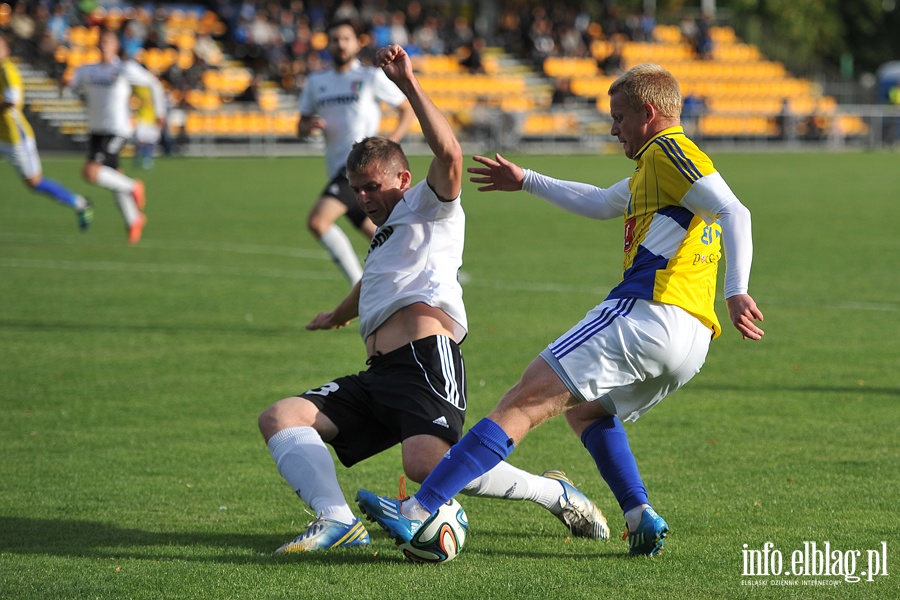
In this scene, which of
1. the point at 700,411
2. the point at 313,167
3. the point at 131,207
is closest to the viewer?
the point at 700,411

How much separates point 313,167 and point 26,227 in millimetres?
13426

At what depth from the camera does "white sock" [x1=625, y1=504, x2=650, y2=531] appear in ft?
14.4

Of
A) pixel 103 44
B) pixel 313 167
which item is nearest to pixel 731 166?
pixel 313 167

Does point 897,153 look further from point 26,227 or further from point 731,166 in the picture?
point 26,227

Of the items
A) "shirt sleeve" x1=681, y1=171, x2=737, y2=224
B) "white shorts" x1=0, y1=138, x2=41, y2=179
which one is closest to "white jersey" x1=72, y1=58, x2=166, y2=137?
"white shorts" x1=0, y1=138, x2=41, y2=179

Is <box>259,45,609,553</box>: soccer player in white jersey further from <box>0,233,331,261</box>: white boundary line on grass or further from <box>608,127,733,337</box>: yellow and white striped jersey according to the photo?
<box>0,233,331,261</box>: white boundary line on grass

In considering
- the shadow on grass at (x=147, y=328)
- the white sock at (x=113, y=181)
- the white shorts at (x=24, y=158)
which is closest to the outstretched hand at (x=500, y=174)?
the shadow on grass at (x=147, y=328)

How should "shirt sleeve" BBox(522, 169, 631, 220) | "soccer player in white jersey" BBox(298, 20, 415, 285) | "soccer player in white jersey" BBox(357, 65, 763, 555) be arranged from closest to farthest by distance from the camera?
"soccer player in white jersey" BBox(357, 65, 763, 555) → "shirt sleeve" BBox(522, 169, 631, 220) → "soccer player in white jersey" BBox(298, 20, 415, 285)

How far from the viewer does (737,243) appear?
397cm

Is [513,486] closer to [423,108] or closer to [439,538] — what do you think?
[439,538]

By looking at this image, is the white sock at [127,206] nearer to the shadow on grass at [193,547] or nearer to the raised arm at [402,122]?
the raised arm at [402,122]

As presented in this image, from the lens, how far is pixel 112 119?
637 inches

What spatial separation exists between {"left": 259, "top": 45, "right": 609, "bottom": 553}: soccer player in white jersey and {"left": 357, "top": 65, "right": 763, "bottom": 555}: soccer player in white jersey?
0.35 metres

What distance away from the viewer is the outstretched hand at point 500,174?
4.79 meters
